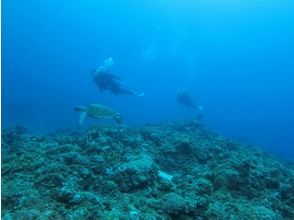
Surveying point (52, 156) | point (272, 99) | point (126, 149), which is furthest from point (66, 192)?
point (272, 99)

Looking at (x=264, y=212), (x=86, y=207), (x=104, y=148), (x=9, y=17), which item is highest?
(x=9, y=17)

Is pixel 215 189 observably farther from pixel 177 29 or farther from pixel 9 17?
pixel 177 29

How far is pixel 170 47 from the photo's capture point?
6914 inches

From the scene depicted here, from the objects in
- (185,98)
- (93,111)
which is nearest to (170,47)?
(185,98)

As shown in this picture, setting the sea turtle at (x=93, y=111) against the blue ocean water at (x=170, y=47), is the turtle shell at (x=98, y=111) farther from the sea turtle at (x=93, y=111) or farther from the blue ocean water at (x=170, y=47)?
the blue ocean water at (x=170, y=47)

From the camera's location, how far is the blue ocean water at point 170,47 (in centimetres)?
11950

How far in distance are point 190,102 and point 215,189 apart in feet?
51.6

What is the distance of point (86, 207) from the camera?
3.27 meters

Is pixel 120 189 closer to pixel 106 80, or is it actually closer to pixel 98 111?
pixel 98 111

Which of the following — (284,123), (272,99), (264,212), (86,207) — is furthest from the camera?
(272,99)

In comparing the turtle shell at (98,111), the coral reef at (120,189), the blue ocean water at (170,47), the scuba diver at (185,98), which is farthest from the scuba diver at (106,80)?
the blue ocean water at (170,47)

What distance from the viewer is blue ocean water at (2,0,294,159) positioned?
120 metres

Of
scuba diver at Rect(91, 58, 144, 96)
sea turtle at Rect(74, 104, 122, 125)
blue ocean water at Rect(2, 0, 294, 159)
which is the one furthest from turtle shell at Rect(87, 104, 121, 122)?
blue ocean water at Rect(2, 0, 294, 159)

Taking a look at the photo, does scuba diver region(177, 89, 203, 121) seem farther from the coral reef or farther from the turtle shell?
the coral reef
